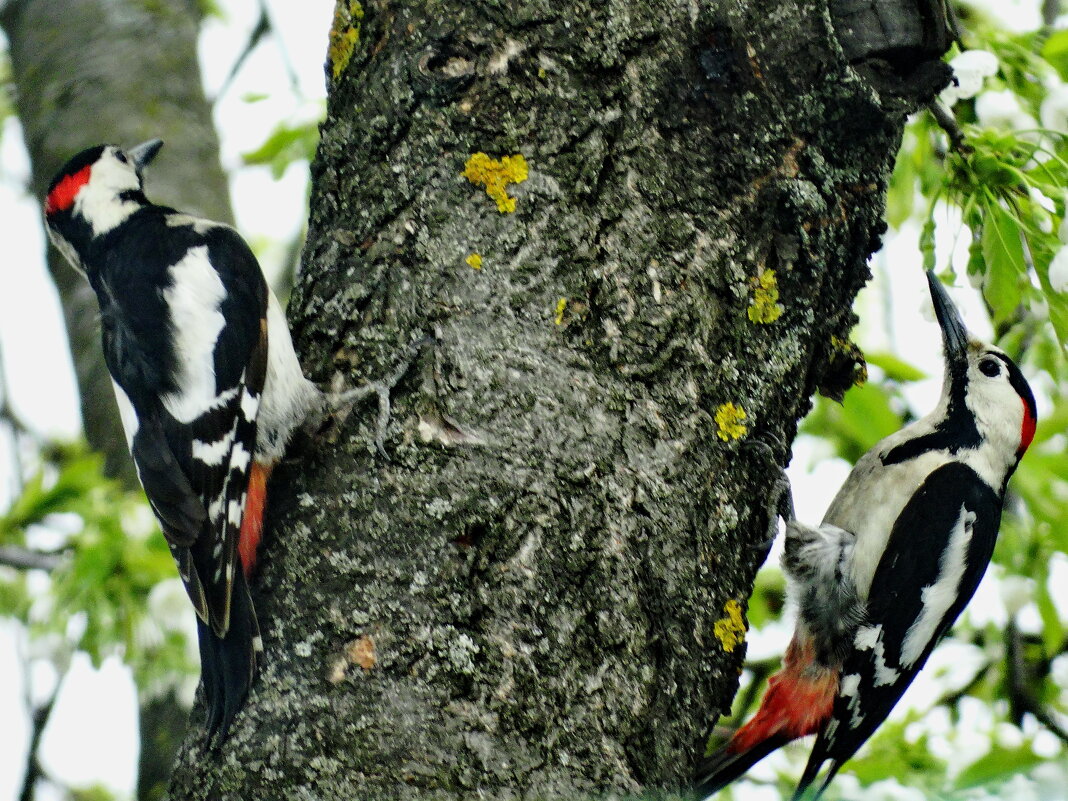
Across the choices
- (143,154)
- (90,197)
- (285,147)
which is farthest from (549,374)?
(285,147)

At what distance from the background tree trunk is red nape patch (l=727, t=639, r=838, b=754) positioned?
2.31 metres

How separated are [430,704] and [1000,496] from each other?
192cm

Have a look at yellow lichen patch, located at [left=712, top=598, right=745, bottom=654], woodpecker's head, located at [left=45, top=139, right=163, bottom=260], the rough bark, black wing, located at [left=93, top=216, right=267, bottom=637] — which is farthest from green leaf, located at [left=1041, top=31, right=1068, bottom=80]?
the rough bark

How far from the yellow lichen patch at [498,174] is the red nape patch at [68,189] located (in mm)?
1480

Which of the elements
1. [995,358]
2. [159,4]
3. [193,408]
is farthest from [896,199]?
[159,4]

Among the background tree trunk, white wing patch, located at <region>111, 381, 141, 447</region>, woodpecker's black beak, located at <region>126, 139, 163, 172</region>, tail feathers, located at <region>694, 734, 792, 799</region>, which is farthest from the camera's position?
the background tree trunk

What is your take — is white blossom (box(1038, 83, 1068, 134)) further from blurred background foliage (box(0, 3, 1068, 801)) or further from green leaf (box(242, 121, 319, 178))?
green leaf (box(242, 121, 319, 178))

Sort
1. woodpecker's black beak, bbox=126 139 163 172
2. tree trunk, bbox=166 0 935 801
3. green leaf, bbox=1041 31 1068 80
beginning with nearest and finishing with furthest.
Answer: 1. tree trunk, bbox=166 0 935 801
2. green leaf, bbox=1041 31 1068 80
3. woodpecker's black beak, bbox=126 139 163 172

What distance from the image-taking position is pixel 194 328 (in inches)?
89.7

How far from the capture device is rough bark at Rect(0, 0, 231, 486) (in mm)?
3865

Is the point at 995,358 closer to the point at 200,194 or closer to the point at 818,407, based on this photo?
the point at 818,407

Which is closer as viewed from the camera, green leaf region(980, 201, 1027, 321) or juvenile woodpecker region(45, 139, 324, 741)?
juvenile woodpecker region(45, 139, 324, 741)

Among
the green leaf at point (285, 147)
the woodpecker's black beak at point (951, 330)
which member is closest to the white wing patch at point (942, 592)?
the woodpecker's black beak at point (951, 330)

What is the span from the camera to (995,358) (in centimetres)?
300
